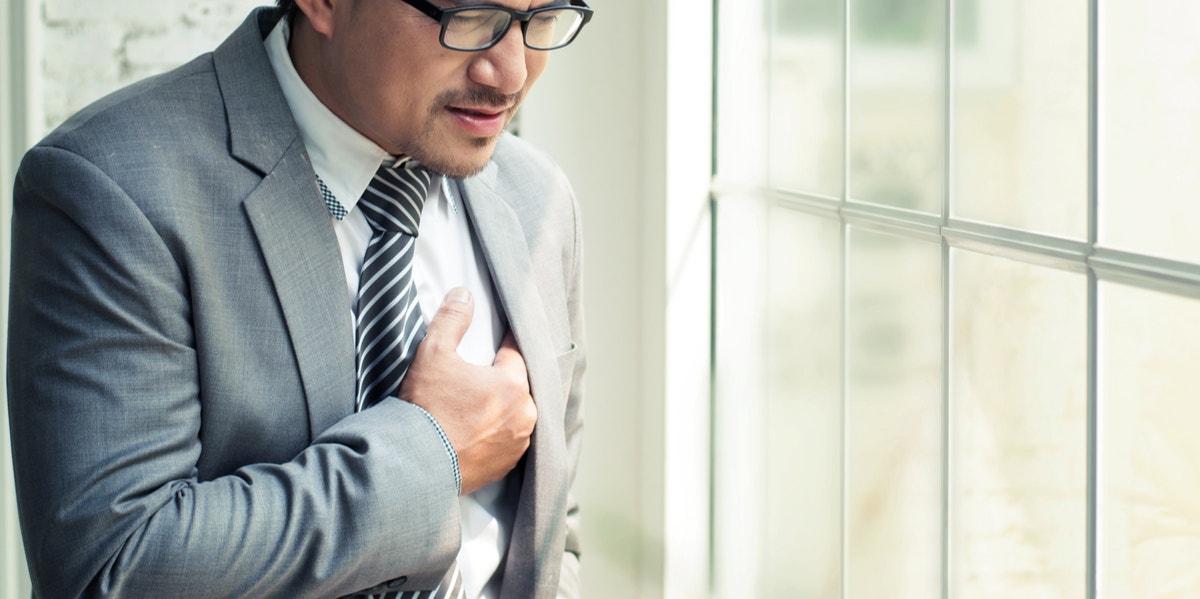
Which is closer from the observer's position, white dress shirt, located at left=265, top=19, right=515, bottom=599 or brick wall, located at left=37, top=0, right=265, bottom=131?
white dress shirt, located at left=265, top=19, right=515, bottom=599

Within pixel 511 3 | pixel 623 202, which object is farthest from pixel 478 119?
pixel 623 202

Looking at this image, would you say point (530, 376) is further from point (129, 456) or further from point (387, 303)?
point (129, 456)

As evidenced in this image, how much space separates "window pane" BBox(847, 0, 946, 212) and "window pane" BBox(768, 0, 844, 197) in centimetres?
6

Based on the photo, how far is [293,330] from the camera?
1.13m

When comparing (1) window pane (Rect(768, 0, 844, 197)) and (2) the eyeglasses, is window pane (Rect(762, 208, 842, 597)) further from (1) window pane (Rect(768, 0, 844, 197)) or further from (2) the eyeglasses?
(2) the eyeglasses

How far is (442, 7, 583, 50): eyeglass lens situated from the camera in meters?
1.17

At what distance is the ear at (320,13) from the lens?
1.22 meters

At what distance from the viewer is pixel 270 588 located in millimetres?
1065
